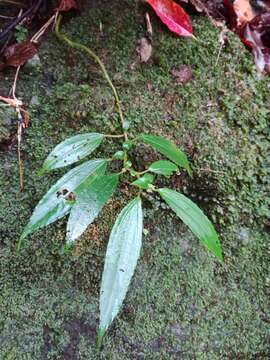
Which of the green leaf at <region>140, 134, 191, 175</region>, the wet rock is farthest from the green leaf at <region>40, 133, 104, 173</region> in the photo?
the wet rock

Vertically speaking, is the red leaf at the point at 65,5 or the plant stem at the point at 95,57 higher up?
the red leaf at the point at 65,5

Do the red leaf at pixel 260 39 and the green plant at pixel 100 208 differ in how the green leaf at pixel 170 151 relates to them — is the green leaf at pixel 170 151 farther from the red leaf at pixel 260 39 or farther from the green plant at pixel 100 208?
the red leaf at pixel 260 39

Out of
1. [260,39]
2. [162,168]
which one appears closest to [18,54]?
[162,168]

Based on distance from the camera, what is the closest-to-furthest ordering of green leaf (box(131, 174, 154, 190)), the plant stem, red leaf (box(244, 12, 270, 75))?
green leaf (box(131, 174, 154, 190)) → the plant stem → red leaf (box(244, 12, 270, 75))

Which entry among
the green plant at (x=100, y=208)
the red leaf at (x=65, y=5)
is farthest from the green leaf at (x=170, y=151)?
the red leaf at (x=65, y=5)

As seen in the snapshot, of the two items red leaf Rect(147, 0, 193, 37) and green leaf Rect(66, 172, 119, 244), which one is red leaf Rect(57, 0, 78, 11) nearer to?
red leaf Rect(147, 0, 193, 37)

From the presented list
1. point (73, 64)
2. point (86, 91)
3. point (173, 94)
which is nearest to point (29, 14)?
point (73, 64)

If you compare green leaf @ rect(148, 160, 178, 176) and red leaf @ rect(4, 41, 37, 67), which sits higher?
red leaf @ rect(4, 41, 37, 67)
